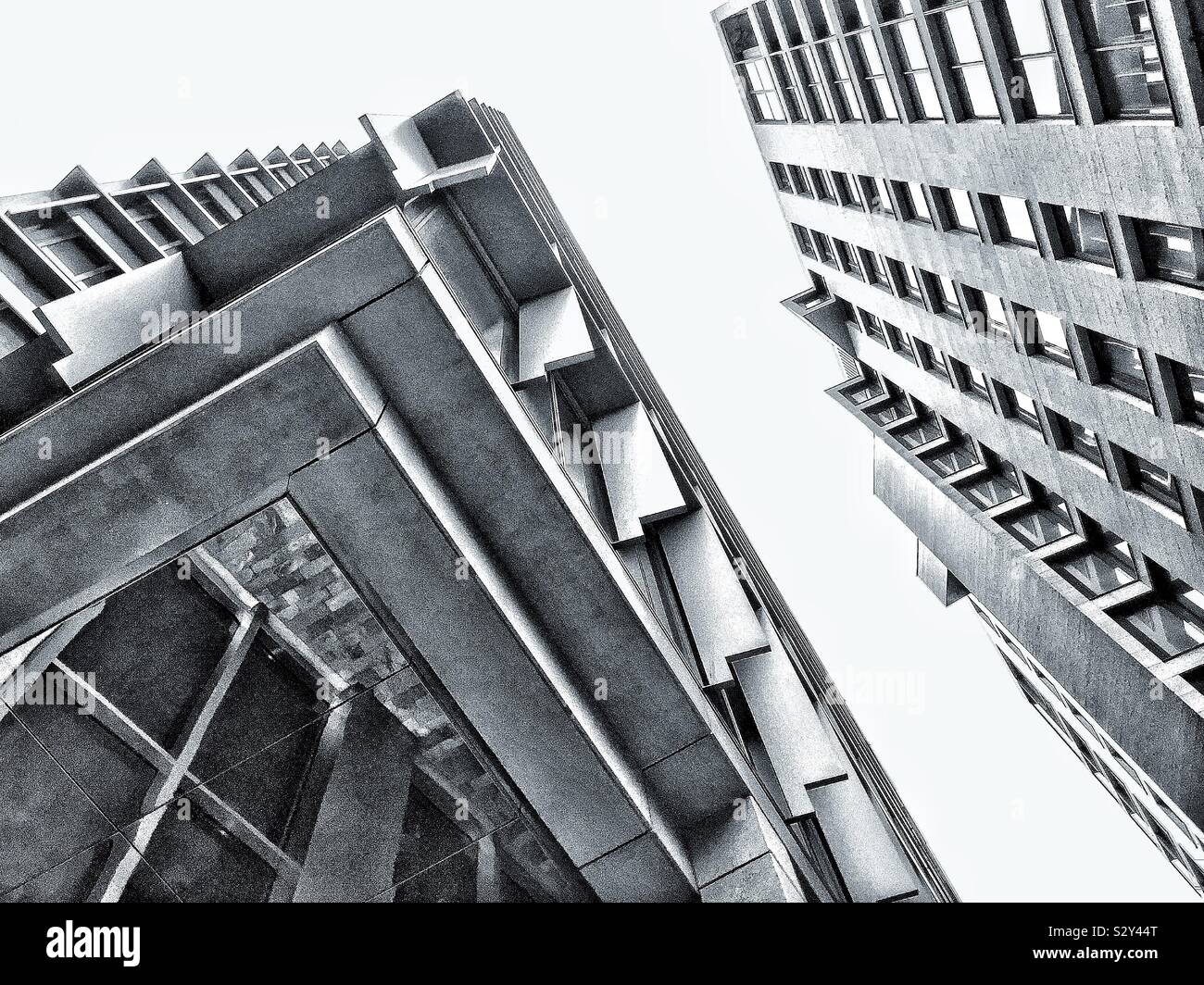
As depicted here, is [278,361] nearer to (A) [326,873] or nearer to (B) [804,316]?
(A) [326,873]

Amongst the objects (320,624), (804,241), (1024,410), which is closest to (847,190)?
(804,241)

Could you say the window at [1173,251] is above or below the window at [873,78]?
below

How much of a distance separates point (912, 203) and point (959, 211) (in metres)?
3.34

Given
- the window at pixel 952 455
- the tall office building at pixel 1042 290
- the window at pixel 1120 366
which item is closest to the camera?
the tall office building at pixel 1042 290

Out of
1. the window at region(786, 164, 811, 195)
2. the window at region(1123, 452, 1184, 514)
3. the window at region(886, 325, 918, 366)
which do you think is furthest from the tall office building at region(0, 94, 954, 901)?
the window at region(786, 164, 811, 195)

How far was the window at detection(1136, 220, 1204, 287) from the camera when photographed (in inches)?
744

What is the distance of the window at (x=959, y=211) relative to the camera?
28062 millimetres

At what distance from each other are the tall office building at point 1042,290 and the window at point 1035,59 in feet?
0.19

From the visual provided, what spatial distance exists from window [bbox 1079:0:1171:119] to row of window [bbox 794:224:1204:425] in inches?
221

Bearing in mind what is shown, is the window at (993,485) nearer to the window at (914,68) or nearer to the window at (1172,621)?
the window at (1172,621)

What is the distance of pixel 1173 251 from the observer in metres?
19.9

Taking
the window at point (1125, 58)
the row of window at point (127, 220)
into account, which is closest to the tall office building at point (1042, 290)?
the window at point (1125, 58)

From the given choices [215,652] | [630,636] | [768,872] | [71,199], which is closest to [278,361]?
[215,652]
